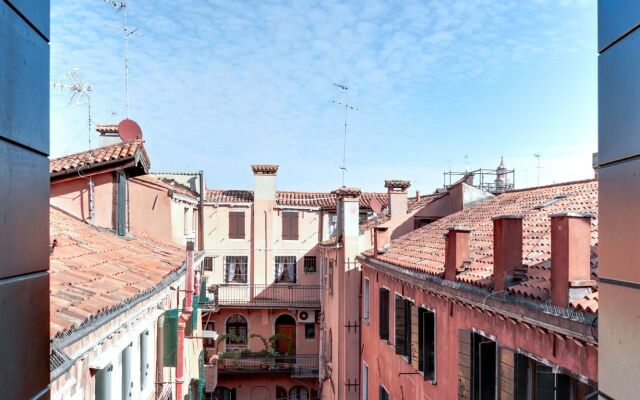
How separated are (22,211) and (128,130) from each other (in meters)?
12.9

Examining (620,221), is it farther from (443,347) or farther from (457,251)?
(443,347)

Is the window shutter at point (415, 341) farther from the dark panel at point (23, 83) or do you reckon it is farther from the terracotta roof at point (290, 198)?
the terracotta roof at point (290, 198)

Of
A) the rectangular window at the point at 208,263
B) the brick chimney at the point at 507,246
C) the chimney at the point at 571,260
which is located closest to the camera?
the chimney at the point at 571,260

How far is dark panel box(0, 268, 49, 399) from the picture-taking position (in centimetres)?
192

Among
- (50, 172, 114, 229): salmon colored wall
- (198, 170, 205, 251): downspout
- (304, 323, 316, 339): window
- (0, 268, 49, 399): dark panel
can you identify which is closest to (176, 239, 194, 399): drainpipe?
(50, 172, 114, 229): salmon colored wall

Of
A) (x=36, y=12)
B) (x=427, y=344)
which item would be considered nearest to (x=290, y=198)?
(x=427, y=344)

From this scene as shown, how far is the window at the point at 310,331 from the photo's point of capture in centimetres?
2711

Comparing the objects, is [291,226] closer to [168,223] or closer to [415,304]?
[168,223]

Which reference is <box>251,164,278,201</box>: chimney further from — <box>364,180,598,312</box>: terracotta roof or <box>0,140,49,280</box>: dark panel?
<box>0,140,49,280</box>: dark panel

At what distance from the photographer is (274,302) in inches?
1046

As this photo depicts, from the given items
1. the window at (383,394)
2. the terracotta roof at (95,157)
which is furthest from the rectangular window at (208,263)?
the window at (383,394)

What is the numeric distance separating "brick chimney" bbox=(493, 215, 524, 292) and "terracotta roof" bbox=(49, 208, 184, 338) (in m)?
4.42

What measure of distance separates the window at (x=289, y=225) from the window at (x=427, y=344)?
18.3m

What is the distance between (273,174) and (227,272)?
5.82 metres
